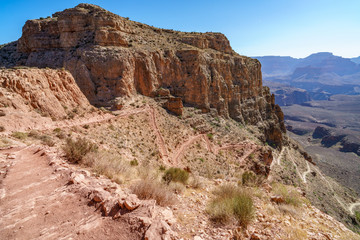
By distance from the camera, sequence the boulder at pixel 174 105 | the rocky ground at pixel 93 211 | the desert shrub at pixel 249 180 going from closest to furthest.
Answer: the rocky ground at pixel 93 211 → the desert shrub at pixel 249 180 → the boulder at pixel 174 105

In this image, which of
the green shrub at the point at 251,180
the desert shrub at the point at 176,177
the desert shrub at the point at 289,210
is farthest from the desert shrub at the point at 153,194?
the green shrub at the point at 251,180

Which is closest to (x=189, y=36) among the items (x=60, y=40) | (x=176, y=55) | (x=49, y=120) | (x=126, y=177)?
(x=176, y=55)

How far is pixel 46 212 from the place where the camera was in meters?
3.88

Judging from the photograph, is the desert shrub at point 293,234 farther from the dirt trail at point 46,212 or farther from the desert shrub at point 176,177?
the desert shrub at point 176,177

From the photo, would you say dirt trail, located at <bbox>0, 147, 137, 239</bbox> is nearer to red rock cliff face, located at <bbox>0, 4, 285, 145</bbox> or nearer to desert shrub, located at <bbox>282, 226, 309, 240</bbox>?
desert shrub, located at <bbox>282, 226, 309, 240</bbox>

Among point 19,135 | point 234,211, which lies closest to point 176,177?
point 234,211

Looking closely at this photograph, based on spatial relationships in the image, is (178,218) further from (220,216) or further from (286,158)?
(286,158)

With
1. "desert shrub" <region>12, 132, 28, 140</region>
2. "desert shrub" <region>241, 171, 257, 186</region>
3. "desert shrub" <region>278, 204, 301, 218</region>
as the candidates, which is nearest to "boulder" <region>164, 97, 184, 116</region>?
"desert shrub" <region>241, 171, 257, 186</region>

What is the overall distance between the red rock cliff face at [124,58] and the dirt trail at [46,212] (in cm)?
1940

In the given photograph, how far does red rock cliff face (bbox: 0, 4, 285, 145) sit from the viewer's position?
79.0 feet

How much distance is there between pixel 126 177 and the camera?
22.5 ft

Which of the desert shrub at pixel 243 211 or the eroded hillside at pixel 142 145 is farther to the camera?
the desert shrub at pixel 243 211

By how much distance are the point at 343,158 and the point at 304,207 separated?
3082 inches

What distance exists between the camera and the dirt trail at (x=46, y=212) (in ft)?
11.1
